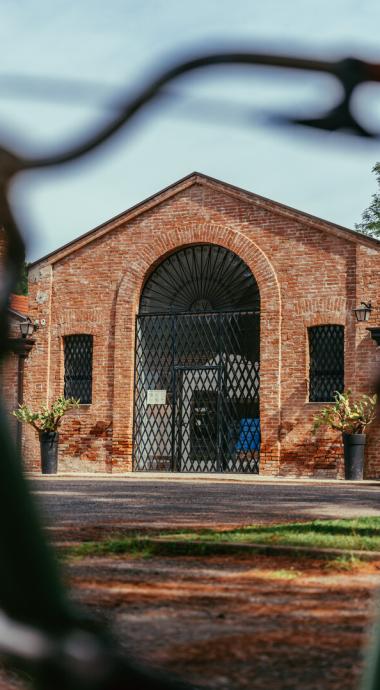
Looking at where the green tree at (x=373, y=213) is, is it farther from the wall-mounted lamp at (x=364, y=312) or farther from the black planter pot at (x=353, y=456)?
the black planter pot at (x=353, y=456)

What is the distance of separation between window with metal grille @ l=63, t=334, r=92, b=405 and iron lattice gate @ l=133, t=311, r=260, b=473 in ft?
3.86

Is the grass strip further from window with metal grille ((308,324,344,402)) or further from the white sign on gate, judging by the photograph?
the white sign on gate

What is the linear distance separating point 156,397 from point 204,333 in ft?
5.60

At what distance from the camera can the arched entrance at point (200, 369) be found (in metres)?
19.6

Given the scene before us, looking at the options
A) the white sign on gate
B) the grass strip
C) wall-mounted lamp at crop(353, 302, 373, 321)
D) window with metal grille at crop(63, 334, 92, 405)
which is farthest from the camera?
window with metal grille at crop(63, 334, 92, 405)

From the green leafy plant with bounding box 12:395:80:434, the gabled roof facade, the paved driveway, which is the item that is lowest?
the paved driveway

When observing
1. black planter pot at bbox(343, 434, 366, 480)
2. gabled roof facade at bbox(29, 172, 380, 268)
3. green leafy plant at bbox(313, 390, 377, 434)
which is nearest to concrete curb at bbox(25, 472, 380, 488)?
black planter pot at bbox(343, 434, 366, 480)

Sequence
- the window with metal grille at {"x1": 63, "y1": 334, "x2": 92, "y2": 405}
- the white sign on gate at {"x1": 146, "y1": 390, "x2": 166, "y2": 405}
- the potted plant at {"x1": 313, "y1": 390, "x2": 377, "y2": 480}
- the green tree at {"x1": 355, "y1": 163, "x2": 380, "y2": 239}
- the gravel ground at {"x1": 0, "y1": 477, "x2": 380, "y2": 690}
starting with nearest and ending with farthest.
Answer: the green tree at {"x1": 355, "y1": 163, "x2": 380, "y2": 239} → the gravel ground at {"x1": 0, "y1": 477, "x2": 380, "y2": 690} → the potted plant at {"x1": 313, "y1": 390, "x2": 377, "y2": 480} → the white sign on gate at {"x1": 146, "y1": 390, "x2": 166, "y2": 405} → the window with metal grille at {"x1": 63, "y1": 334, "x2": 92, "y2": 405}

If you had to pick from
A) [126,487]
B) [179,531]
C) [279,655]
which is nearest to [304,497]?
[126,487]

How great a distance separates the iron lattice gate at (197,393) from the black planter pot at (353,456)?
2.28 meters

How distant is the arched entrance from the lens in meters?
19.6

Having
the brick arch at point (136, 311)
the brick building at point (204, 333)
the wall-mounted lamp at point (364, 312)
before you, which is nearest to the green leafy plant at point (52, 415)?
the brick building at point (204, 333)

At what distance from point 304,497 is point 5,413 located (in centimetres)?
1219

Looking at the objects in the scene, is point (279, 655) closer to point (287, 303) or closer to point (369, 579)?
point (369, 579)
